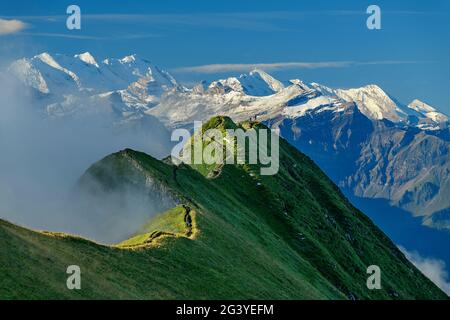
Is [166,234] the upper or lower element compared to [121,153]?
lower

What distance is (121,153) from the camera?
156625mm

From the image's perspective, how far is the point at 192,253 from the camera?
101 m

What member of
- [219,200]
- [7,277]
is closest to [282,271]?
[219,200]

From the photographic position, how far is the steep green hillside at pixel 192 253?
77.4m

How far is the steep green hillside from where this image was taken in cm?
7738

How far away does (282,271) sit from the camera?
124m

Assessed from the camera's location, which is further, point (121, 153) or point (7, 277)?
point (121, 153)
